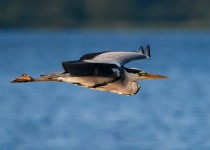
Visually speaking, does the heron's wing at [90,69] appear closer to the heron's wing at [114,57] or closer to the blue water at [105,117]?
the heron's wing at [114,57]

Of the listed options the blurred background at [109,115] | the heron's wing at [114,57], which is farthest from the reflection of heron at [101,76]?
the blurred background at [109,115]

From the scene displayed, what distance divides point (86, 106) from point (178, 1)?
255ft

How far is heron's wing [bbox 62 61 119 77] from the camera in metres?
10.4

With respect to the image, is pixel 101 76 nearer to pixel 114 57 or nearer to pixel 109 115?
pixel 114 57

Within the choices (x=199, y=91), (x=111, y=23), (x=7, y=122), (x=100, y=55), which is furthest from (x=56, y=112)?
(x=111, y=23)

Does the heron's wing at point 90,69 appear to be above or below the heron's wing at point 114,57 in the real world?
below

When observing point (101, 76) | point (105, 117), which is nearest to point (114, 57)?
point (101, 76)

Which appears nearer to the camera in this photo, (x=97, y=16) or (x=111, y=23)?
(x=97, y=16)

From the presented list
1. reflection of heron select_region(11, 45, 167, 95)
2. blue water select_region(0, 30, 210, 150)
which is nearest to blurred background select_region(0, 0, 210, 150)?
blue water select_region(0, 30, 210, 150)

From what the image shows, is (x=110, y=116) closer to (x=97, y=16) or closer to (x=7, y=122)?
(x=7, y=122)

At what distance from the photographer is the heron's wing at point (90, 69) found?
10.4 meters

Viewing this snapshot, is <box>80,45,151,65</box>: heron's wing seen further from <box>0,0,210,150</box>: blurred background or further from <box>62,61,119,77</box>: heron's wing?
<box>0,0,210,150</box>: blurred background

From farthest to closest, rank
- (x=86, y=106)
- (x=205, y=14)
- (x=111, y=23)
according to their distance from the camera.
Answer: (x=111, y=23) → (x=205, y=14) → (x=86, y=106)

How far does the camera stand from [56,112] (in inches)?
891
